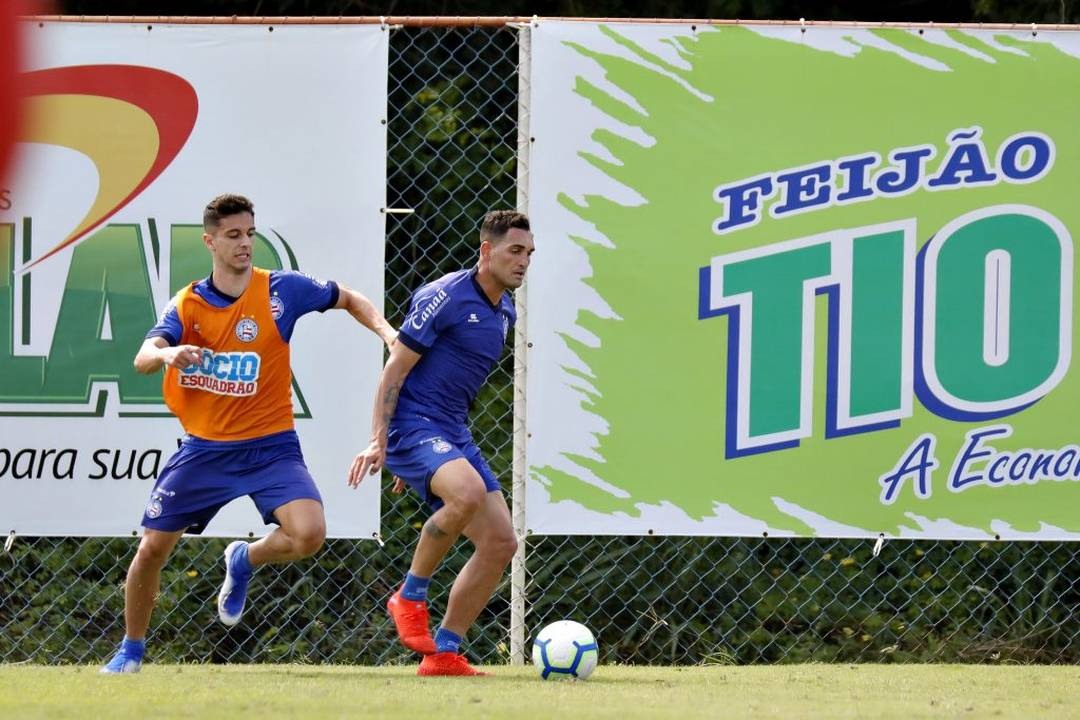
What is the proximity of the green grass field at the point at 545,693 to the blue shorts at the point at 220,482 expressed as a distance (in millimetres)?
585

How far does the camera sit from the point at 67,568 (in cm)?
710

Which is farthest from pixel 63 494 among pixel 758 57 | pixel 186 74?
pixel 758 57

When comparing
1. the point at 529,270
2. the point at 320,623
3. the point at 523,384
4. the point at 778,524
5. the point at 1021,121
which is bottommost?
the point at 320,623

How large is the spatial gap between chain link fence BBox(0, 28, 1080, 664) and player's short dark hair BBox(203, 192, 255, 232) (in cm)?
116

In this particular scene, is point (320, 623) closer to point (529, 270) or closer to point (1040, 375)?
point (529, 270)

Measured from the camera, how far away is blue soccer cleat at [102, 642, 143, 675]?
5.99 meters

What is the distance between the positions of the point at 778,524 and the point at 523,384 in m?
1.20

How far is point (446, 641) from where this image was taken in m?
6.04

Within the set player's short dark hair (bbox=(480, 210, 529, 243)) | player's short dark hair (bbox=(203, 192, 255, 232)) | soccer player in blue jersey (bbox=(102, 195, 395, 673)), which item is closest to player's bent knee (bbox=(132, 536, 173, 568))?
soccer player in blue jersey (bbox=(102, 195, 395, 673))

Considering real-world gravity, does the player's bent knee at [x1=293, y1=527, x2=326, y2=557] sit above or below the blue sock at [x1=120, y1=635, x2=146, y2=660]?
above

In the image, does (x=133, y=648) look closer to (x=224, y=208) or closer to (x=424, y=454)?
(x=424, y=454)

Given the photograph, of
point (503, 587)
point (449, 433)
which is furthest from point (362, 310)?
point (503, 587)

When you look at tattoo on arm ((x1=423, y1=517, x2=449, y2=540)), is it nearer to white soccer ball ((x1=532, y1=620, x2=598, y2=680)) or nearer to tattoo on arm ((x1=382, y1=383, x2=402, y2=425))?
tattoo on arm ((x1=382, y1=383, x2=402, y2=425))

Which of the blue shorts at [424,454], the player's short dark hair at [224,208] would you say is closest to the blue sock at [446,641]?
the blue shorts at [424,454]
